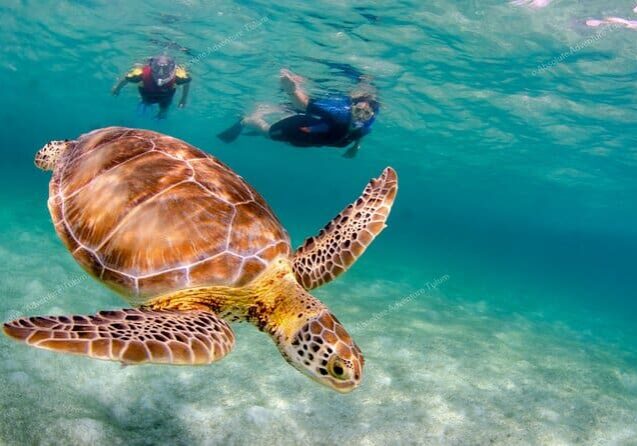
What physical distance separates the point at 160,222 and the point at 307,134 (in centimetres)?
789

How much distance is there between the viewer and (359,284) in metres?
13.2

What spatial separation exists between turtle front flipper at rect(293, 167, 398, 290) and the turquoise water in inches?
58.1

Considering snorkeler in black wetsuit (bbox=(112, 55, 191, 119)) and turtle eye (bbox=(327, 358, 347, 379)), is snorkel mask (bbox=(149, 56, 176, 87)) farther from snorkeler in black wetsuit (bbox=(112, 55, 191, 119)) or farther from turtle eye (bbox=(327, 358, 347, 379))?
turtle eye (bbox=(327, 358, 347, 379))

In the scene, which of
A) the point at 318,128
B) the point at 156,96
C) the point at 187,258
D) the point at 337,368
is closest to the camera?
the point at 337,368

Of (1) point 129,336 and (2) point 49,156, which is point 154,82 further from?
(1) point 129,336

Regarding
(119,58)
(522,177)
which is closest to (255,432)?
(119,58)

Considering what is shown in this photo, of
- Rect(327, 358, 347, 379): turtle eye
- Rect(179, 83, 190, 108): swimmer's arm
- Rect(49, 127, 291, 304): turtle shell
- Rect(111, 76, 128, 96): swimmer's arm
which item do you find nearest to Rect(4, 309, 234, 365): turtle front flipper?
Rect(49, 127, 291, 304): turtle shell

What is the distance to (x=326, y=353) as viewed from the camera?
2.79 meters

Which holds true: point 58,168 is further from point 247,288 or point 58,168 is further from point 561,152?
point 561,152

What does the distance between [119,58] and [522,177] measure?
30647mm

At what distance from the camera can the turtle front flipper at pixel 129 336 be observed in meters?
2.16

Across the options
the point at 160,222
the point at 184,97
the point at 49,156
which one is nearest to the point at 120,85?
the point at 184,97

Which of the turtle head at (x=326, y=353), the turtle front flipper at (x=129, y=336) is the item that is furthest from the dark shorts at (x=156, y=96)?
the turtle head at (x=326, y=353)

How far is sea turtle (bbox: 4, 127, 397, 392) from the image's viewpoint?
2.47 meters
